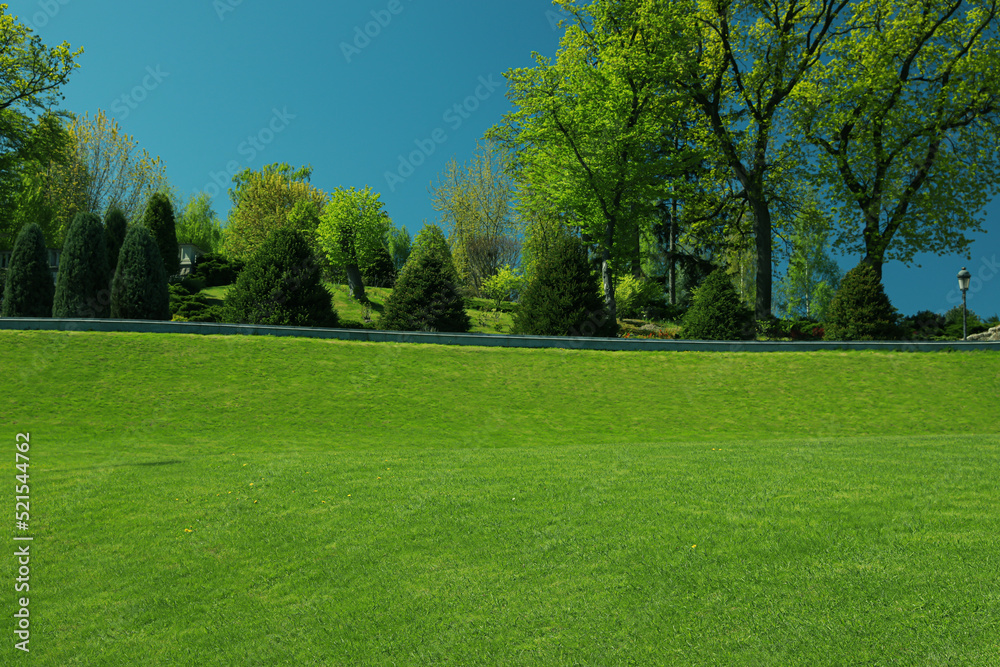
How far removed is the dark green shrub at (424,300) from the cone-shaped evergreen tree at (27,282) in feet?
45.9

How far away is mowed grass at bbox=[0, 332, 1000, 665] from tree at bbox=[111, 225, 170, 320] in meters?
9.45

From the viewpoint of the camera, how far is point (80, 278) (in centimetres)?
2411

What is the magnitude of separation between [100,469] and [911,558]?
10556mm

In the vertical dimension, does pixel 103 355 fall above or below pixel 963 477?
above

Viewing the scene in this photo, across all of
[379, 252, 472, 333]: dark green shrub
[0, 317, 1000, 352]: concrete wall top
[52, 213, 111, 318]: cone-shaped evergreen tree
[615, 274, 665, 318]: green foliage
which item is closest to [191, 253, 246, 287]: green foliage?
[52, 213, 111, 318]: cone-shaped evergreen tree

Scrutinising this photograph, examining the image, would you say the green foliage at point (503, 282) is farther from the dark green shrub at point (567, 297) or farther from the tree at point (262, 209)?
the tree at point (262, 209)

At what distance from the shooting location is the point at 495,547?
6.13m

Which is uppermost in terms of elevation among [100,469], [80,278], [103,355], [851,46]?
[851,46]

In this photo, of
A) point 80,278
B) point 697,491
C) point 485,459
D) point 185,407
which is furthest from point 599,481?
point 80,278

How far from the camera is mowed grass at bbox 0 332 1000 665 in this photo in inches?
186

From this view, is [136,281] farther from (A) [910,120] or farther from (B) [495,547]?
(A) [910,120]

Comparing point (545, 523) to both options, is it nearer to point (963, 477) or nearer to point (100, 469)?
point (963, 477)

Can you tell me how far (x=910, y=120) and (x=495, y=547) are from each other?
118 feet

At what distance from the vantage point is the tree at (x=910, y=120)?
31.8 metres
